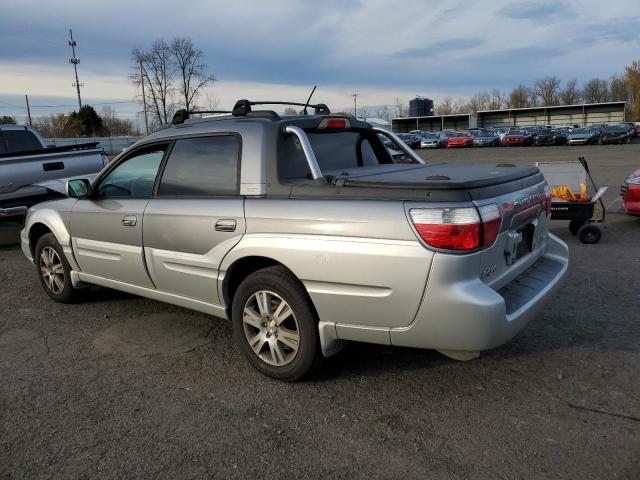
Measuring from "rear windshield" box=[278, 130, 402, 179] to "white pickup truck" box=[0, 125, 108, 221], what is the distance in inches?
214

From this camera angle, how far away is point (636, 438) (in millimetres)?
2855

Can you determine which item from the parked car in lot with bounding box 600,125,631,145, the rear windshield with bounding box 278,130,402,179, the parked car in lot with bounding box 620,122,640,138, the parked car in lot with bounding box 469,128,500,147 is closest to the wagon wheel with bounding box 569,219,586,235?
the rear windshield with bounding box 278,130,402,179

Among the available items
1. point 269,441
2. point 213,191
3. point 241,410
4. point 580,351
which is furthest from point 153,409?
point 580,351

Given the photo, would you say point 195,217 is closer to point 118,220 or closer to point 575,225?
point 118,220

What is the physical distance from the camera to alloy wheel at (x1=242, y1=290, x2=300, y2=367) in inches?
138

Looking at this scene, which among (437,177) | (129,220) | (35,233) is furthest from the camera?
(35,233)

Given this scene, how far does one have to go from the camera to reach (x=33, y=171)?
8.43m

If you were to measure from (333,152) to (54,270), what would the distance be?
321 centimetres

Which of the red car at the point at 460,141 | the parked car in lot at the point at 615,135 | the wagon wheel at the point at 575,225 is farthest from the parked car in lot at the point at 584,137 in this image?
the wagon wheel at the point at 575,225

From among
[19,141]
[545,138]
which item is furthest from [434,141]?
[19,141]

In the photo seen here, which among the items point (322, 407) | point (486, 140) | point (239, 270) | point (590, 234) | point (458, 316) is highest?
point (486, 140)

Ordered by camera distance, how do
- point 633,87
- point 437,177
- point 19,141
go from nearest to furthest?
point 437,177 → point 19,141 → point 633,87

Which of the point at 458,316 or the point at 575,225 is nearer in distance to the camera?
the point at 458,316

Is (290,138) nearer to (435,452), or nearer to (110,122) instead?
(435,452)
